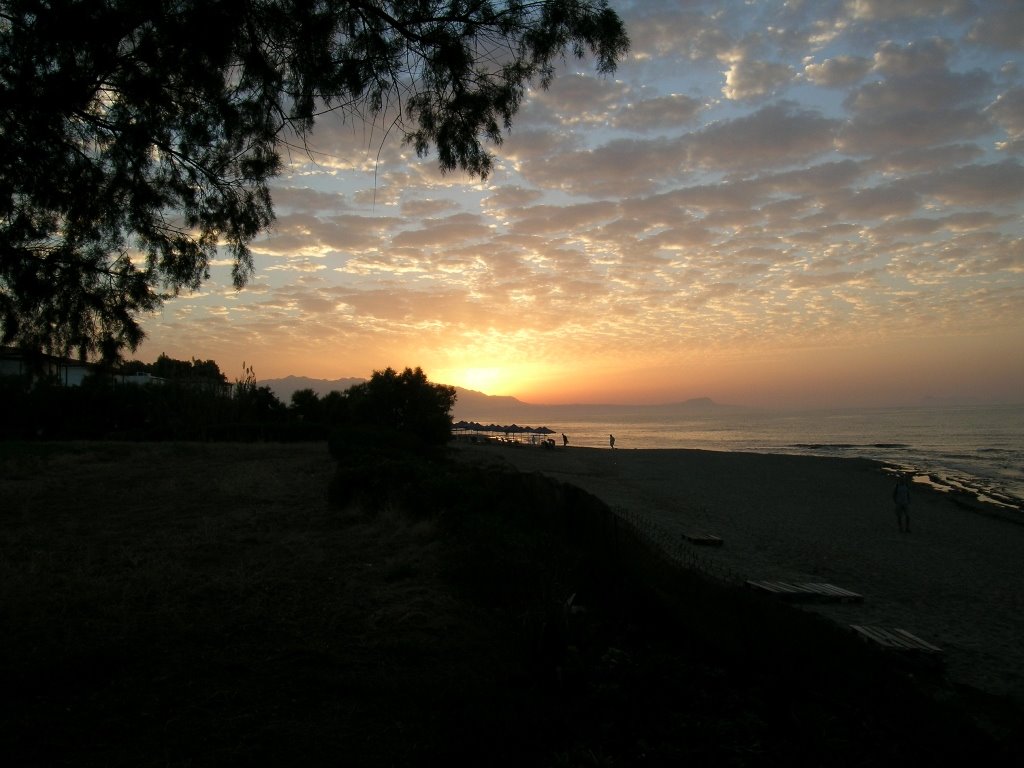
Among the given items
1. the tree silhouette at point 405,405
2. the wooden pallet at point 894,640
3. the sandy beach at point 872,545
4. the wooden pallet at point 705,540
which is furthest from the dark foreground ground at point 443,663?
the tree silhouette at point 405,405

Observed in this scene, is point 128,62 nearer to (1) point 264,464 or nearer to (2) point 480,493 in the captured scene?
(2) point 480,493

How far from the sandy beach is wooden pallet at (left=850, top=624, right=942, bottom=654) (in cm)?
34

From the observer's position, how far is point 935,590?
12320 mm

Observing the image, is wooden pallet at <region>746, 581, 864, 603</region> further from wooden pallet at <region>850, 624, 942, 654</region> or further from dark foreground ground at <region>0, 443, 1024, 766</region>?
Answer: dark foreground ground at <region>0, 443, 1024, 766</region>

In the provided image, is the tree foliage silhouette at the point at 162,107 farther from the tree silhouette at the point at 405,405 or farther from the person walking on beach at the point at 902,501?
the tree silhouette at the point at 405,405

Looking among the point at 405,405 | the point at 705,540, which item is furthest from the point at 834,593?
the point at 405,405

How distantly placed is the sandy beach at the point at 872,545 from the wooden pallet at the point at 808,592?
12 centimetres

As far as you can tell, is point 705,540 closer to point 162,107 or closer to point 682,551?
point 682,551

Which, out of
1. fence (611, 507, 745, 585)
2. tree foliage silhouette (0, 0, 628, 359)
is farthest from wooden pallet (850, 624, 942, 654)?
tree foliage silhouette (0, 0, 628, 359)

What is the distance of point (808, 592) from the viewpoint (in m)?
10.5

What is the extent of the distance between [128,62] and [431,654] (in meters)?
4.60

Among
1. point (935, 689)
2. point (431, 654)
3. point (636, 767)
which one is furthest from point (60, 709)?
point (935, 689)

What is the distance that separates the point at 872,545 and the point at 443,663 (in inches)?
594

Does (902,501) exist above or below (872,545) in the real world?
above
